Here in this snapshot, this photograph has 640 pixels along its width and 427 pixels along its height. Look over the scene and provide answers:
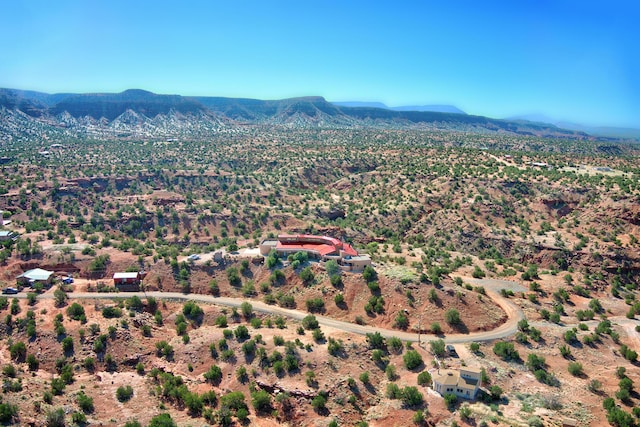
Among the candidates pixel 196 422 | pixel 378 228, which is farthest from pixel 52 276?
pixel 378 228

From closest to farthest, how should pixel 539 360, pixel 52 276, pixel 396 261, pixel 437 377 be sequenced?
pixel 437 377, pixel 539 360, pixel 52 276, pixel 396 261

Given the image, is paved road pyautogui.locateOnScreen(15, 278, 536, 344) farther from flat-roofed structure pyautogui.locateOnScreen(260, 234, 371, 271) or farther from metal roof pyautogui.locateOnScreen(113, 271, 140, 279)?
flat-roofed structure pyautogui.locateOnScreen(260, 234, 371, 271)

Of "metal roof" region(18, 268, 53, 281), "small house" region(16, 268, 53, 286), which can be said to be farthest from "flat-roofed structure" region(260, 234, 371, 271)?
"metal roof" region(18, 268, 53, 281)

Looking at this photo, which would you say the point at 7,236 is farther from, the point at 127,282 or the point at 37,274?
the point at 127,282

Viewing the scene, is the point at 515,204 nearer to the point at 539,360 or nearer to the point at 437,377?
the point at 539,360

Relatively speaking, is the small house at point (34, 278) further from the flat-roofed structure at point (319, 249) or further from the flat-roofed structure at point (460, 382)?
the flat-roofed structure at point (460, 382)

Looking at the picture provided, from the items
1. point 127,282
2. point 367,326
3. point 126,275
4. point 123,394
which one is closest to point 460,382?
point 367,326
